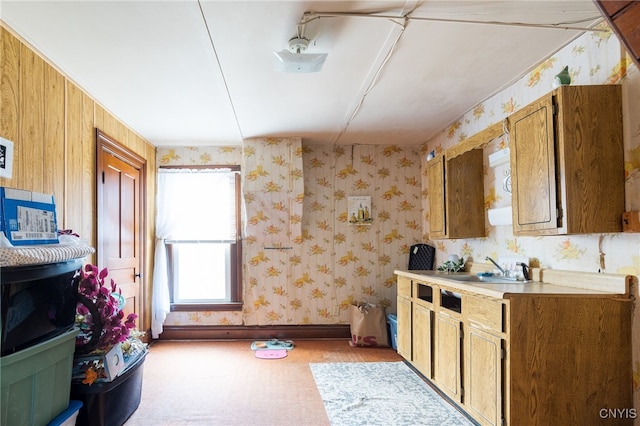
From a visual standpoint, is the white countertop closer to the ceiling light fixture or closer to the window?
the ceiling light fixture

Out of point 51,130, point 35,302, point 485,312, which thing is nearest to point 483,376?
point 485,312

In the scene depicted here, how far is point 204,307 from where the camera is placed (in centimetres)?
498

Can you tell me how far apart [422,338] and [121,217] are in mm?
2987

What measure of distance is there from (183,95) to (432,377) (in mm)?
2975

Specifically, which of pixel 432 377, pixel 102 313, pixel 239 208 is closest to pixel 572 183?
pixel 432 377

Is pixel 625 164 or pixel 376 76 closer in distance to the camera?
pixel 625 164

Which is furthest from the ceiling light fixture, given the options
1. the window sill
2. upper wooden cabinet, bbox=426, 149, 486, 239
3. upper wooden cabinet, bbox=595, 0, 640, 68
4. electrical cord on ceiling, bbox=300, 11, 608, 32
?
the window sill

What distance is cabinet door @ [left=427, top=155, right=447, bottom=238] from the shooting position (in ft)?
12.7

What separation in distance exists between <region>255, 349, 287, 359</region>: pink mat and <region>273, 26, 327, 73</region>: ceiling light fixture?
2886 mm

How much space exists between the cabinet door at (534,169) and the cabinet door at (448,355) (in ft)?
2.69

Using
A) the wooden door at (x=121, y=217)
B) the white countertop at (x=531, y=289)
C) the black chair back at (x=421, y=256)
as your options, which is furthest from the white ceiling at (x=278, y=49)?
the black chair back at (x=421, y=256)

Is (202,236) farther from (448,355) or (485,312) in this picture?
(485,312)

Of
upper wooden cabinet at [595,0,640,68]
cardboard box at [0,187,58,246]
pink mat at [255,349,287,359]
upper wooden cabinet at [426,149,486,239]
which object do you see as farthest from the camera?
pink mat at [255,349,287,359]

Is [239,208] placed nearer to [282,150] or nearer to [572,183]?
[282,150]
